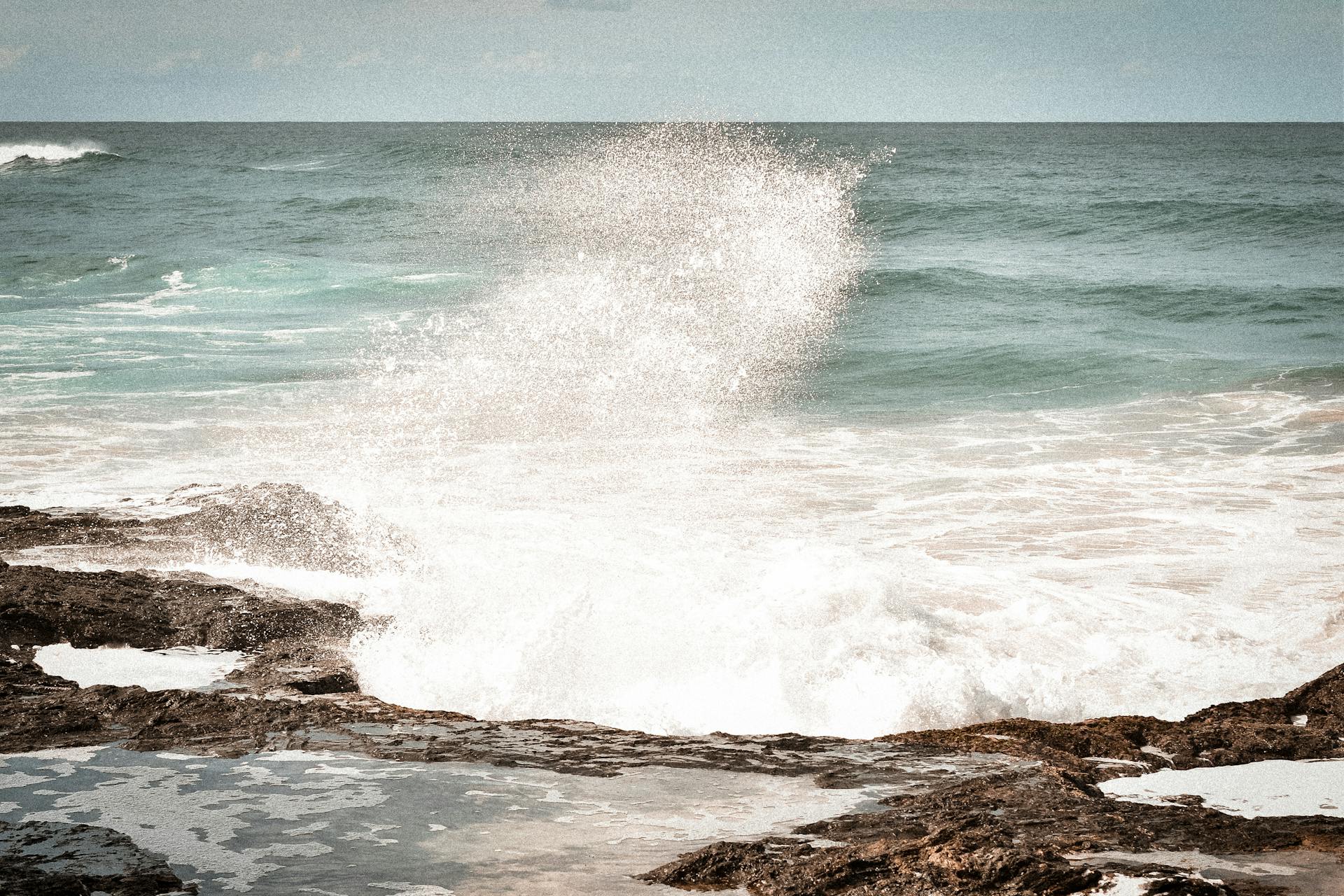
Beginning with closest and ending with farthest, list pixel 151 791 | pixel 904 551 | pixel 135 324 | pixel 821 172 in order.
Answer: pixel 151 791
pixel 904 551
pixel 135 324
pixel 821 172

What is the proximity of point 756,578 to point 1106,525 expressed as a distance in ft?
9.01

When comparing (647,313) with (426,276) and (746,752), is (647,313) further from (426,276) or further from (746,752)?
(746,752)

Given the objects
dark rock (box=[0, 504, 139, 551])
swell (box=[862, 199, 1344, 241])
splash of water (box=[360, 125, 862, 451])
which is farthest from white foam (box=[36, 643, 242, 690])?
swell (box=[862, 199, 1344, 241])

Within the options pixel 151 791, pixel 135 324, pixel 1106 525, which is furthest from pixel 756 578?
pixel 135 324

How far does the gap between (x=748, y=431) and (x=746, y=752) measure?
695 cm

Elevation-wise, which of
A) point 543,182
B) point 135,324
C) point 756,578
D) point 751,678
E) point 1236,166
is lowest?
point 751,678

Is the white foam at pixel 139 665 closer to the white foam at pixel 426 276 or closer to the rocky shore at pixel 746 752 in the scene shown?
the rocky shore at pixel 746 752

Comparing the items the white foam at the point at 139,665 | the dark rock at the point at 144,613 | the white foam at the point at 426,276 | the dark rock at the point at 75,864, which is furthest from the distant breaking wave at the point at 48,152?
the dark rock at the point at 75,864

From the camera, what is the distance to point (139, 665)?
15.0ft

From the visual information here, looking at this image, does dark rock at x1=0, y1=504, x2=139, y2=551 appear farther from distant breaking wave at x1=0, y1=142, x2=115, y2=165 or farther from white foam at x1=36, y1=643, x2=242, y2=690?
distant breaking wave at x1=0, y1=142, x2=115, y2=165

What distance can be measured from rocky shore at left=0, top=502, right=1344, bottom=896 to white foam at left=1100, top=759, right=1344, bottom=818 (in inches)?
2.6

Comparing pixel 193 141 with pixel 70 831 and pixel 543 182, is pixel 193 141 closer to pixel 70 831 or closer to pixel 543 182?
pixel 543 182

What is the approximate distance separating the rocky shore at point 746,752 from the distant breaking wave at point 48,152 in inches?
1999

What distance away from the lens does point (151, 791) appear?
3.20 metres
